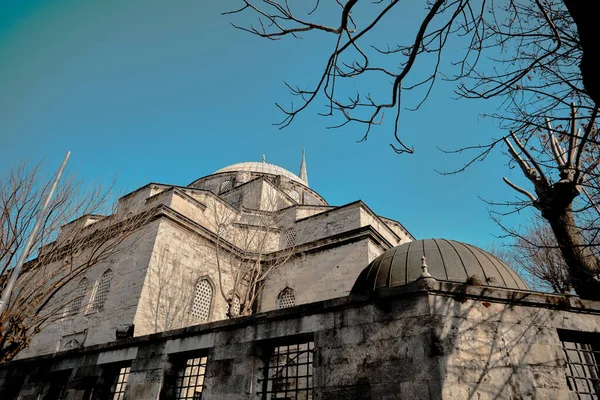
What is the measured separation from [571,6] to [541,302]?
3.74 metres

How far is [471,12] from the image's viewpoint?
3502mm

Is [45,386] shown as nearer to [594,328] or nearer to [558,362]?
[558,362]

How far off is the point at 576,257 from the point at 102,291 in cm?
1593

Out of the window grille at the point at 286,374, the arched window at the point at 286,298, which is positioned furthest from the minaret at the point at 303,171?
the window grille at the point at 286,374

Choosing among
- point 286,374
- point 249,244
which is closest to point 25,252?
point 286,374

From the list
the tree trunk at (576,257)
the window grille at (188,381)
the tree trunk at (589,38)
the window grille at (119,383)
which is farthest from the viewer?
the window grille at (119,383)

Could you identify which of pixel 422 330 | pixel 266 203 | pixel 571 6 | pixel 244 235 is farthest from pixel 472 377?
pixel 266 203

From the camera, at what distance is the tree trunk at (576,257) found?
675 centimetres

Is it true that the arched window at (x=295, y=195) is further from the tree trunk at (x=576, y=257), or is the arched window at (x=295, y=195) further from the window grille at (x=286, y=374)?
the tree trunk at (x=576, y=257)

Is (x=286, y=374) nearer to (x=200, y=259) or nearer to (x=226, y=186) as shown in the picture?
(x=200, y=259)

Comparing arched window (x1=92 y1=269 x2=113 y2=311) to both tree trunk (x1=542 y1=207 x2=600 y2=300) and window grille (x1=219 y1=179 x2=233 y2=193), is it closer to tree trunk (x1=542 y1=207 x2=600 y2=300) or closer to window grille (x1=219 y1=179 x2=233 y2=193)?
window grille (x1=219 y1=179 x2=233 y2=193)

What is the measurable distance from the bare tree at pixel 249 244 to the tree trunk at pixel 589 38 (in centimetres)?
1379

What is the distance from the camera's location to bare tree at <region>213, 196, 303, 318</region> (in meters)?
16.7

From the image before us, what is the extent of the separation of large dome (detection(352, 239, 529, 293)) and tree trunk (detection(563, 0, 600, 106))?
4886mm
